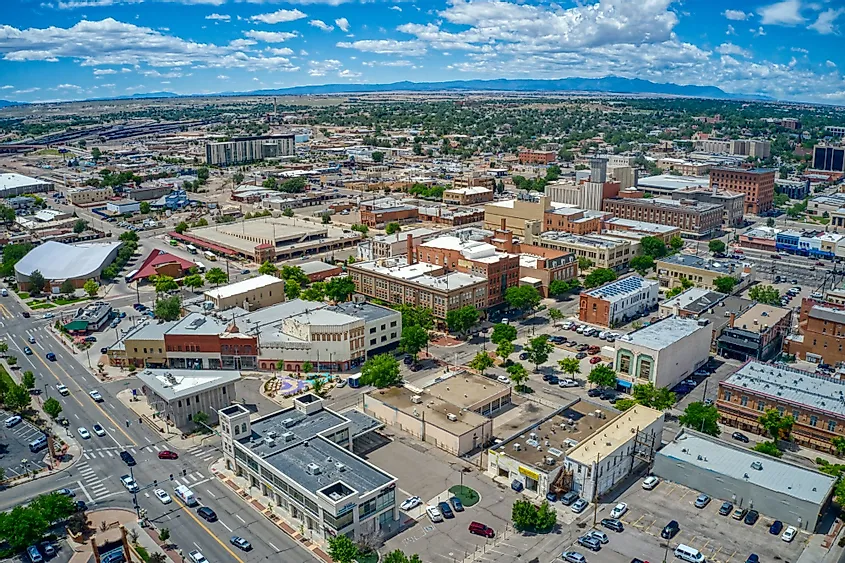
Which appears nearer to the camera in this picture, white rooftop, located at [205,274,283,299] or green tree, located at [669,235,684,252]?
white rooftop, located at [205,274,283,299]

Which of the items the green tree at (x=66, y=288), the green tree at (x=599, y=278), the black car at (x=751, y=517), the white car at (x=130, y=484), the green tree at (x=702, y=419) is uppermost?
the green tree at (x=599, y=278)

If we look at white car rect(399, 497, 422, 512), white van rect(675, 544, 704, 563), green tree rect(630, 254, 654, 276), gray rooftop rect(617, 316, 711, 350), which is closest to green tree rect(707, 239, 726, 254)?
green tree rect(630, 254, 654, 276)

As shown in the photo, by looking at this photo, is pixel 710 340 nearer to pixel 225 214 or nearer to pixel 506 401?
pixel 506 401

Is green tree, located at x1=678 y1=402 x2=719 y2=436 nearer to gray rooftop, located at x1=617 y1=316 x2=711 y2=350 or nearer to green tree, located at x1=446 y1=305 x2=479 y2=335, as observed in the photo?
gray rooftop, located at x1=617 y1=316 x2=711 y2=350

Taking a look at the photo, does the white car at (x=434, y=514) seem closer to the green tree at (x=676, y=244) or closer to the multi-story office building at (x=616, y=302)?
the multi-story office building at (x=616, y=302)

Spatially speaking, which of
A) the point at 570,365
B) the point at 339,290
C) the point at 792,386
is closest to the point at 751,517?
the point at 792,386

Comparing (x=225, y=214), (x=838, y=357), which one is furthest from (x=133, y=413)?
(x=225, y=214)

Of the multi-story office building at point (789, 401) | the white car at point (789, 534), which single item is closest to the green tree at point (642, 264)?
the multi-story office building at point (789, 401)


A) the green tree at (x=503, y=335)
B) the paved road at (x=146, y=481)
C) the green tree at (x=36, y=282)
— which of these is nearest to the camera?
the paved road at (x=146, y=481)
